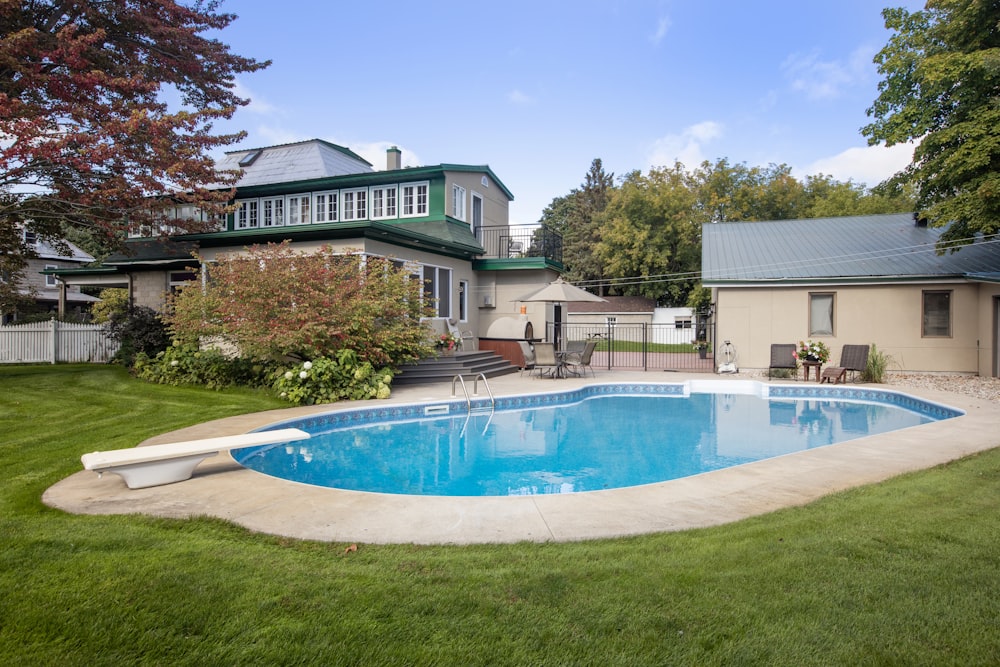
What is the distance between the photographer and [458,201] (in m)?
18.9

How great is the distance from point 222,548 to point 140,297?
60.4ft

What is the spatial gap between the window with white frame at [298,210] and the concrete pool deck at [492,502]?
13.6 metres

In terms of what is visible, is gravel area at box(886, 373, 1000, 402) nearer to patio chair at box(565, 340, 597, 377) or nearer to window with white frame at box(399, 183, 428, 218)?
patio chair at box(565, 340, 597, 377)

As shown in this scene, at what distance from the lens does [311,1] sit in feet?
48.4

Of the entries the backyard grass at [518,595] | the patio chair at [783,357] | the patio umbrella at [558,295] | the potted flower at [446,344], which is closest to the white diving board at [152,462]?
the backyard grass at [518,595]

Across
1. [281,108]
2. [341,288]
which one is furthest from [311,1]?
[341,288]

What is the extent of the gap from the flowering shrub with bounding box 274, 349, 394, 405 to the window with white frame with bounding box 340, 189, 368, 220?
25.3 feet

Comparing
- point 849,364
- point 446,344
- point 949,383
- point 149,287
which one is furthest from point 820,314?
point 149,287

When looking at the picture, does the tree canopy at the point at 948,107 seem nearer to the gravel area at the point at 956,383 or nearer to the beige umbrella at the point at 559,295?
the gravel area at the point at 956,383

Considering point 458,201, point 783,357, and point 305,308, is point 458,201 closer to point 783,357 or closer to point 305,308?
point 305,308

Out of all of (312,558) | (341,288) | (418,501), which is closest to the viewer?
(312,558)

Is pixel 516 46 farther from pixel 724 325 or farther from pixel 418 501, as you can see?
pixel 418 501

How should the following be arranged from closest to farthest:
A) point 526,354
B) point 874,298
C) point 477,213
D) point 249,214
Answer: point 874,298 → point 526,354 → point 249,214 → point 477,213

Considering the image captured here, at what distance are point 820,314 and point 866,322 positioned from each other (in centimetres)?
116
